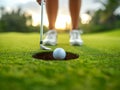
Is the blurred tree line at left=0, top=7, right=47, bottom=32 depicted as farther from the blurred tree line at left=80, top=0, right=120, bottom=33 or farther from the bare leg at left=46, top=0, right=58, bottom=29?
the bare leg at left=46, top=0, right=58, bottom=29

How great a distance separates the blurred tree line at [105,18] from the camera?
1679 cm

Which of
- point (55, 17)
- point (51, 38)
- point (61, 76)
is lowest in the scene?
point (61, 76)

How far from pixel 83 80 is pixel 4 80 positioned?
1.51ft

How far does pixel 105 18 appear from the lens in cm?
1939

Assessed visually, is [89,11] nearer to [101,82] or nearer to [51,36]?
[51,36]

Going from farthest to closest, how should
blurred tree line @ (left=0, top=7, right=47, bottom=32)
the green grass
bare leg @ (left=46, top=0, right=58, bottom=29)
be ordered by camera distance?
1. blurred tree line @ (left=0, top=7, right=47, bottom=32)
2. bare leg @ (left=46, top=0, right=58, bottom=29)
3. the green grass

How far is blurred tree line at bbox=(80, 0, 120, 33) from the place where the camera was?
1679 centimetres

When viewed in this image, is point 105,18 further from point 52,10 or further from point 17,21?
point 52,10

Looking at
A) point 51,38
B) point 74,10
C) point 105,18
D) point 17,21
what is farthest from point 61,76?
point 105,18

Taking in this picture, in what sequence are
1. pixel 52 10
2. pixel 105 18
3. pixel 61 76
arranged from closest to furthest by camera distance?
pixel 61 76, pixel 52 10, pixel 105 18

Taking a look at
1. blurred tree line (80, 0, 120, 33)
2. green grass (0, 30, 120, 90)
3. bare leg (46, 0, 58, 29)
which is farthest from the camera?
blurred tree line (80, 0, 120, 33)

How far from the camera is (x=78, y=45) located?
11.5 ft

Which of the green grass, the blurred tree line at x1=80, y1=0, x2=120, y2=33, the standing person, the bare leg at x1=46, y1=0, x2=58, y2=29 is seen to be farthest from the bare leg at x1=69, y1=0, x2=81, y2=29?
the blurred tree line at x1=80, y1=0, x2=120, y2=33

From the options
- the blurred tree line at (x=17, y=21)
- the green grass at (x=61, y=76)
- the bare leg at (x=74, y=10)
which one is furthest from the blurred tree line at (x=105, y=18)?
the green grass at (x=61, y=76)
